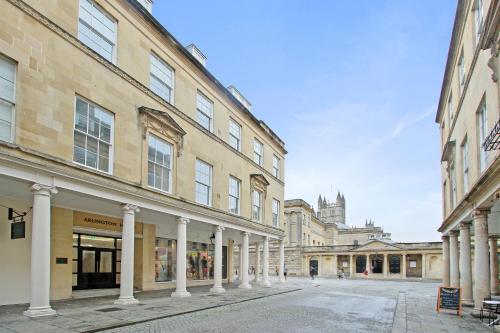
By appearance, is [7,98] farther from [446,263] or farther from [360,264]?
[360,264]

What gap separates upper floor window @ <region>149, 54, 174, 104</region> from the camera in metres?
18.5

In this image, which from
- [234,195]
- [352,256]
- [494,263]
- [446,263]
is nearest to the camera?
[446,263]

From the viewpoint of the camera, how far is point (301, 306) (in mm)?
17844

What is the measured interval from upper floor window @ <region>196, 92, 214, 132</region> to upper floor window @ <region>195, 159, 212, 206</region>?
216 centimetres

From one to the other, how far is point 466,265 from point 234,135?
47.4 feet

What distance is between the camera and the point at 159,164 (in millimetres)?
18312

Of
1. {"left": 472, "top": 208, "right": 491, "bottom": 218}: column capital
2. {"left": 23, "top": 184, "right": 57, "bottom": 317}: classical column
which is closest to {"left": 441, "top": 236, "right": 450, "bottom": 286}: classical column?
{"left": 472, "top": 208, "right": 491, "bottom": 218}: column capital

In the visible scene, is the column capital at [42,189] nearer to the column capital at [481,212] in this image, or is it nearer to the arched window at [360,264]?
the column capital at [481,212]

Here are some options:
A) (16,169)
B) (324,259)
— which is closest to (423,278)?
(324,259)

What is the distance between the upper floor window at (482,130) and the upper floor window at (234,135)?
14.0 m

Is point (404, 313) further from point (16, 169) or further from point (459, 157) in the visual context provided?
point (16, 169)

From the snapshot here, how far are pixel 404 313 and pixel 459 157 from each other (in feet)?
24.6

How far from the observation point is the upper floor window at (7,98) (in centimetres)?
1149

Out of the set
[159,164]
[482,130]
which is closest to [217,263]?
[159,164]
